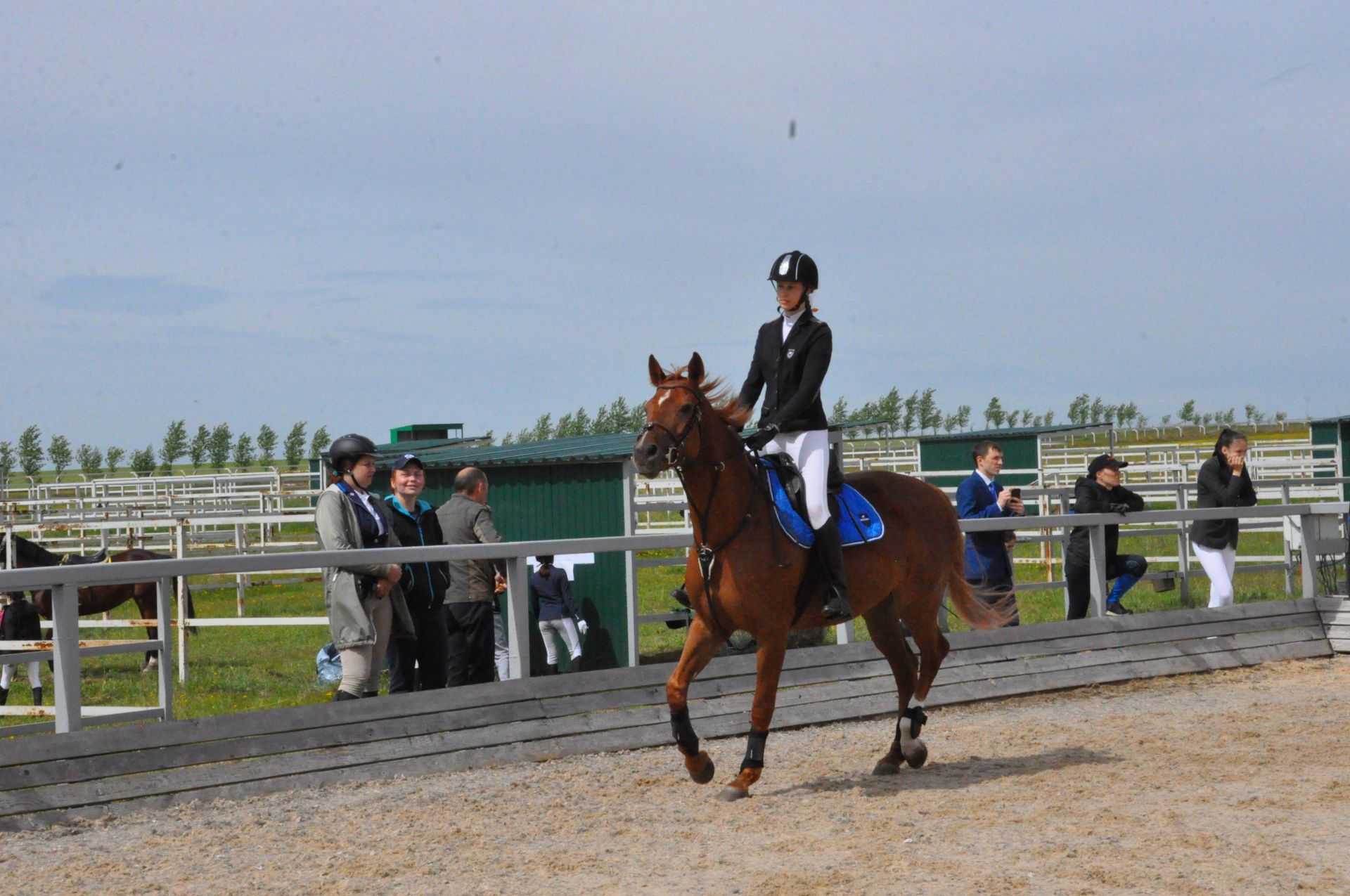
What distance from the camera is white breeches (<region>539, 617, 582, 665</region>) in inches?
446

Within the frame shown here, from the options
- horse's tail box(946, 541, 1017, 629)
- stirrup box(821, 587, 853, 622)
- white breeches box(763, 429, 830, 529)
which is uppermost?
white breeches box(763, 429, 830, 529)

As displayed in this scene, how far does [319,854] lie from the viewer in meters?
5.15

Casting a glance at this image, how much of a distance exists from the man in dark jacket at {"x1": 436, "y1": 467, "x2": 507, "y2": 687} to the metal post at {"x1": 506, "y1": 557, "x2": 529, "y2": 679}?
146cm

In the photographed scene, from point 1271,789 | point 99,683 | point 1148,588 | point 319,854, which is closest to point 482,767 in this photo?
point 319,854

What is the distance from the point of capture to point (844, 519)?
6805 millimetres

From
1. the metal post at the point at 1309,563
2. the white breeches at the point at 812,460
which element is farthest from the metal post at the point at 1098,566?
the white breeches at the point at 812,460

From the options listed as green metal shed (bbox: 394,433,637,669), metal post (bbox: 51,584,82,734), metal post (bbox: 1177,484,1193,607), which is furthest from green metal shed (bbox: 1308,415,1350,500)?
metal post (bbox: 51,584,82,734)

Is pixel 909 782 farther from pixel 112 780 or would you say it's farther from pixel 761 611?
pixel 112 780

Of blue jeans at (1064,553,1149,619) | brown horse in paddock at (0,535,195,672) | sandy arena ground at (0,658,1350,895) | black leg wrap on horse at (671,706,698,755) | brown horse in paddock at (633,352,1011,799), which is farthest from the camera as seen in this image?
brown horse in paddock at (0,535,195,672)

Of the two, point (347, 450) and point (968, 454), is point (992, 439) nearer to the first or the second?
point (968, 454)

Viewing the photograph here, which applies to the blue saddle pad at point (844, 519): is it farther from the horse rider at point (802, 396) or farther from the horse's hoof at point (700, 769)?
the horse's hoof at point (700, 769)

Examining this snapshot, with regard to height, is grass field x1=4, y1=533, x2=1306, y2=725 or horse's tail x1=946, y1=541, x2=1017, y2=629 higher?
horse's tail x1=946, y1=541, x2=1017, y2=629

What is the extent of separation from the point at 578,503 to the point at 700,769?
21.7ft

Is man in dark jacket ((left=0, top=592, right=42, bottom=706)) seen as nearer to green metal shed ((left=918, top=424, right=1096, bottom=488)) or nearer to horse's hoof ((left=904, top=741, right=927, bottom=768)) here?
horse's hoof ((left=904, top=741, right=927, bottom=768))
